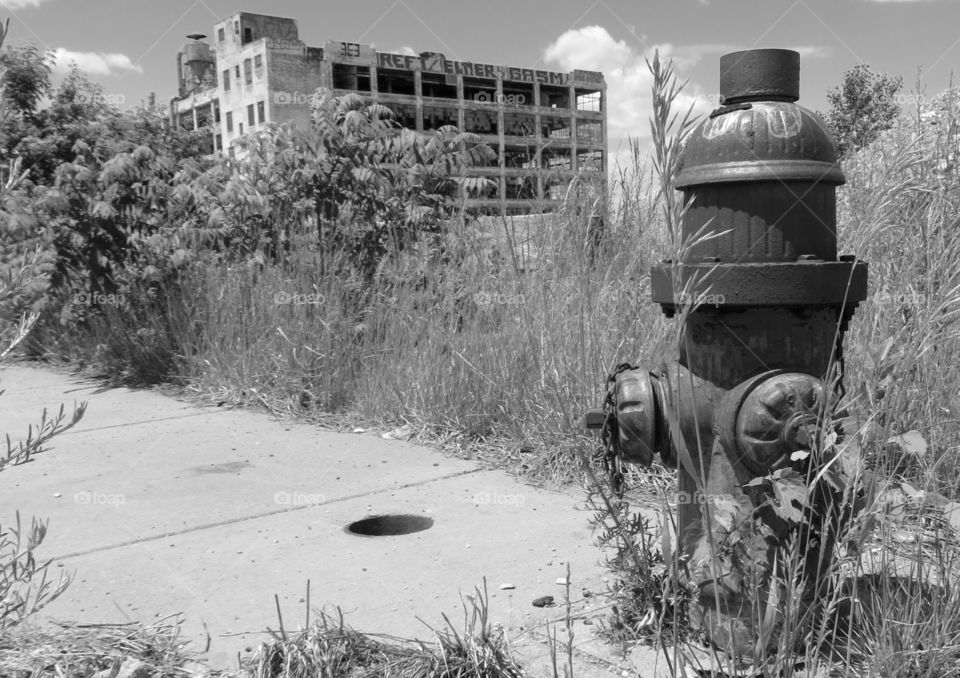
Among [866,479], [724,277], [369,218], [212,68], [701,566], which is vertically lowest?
[701,566]

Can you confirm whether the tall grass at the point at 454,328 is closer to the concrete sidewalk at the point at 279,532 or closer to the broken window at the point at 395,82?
the concrete sidewalk at the point at 279,532

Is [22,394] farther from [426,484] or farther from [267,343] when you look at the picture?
[426,484]

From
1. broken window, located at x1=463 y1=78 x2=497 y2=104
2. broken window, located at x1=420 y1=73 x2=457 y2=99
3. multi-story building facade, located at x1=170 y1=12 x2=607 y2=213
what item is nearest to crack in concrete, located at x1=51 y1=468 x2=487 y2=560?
multi-story building facade, located at x1=170 y1=12 x2=607 y2=213

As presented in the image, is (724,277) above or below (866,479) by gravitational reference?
above

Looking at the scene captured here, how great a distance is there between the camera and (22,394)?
7156 mm

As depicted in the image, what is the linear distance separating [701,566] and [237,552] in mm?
1938

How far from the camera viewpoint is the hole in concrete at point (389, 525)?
12.0ft

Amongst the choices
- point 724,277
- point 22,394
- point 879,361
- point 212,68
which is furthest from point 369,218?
point 212,68
